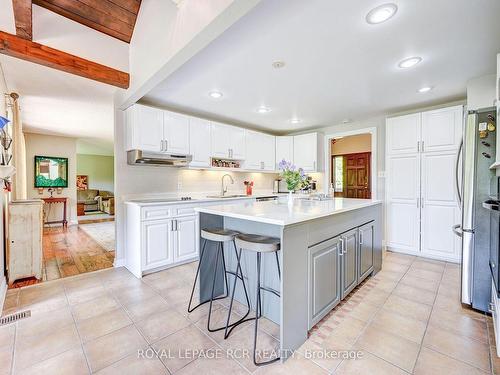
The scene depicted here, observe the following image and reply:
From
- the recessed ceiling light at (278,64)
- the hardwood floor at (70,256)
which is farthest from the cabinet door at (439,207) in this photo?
the hardwood floor at (70,256)

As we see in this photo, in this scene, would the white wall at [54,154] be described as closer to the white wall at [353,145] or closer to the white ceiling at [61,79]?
the white ceiling at [61,79]

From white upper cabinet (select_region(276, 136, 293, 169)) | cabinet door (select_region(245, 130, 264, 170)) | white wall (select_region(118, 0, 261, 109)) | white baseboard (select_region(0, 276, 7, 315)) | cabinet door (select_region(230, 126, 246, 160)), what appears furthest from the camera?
white upper cabinet (select_region(276, 136, 293, 169))

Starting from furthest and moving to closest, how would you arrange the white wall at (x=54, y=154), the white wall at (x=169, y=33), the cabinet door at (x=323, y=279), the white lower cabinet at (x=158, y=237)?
1. the white wall at (x=54, y=154)
2. the white lower cabinet at (x=158, y=237)
3. the cabinet door at (x=323, y=279)
4. the white wall at (x=169, y=33)

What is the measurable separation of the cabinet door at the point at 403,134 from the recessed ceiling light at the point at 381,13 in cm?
249

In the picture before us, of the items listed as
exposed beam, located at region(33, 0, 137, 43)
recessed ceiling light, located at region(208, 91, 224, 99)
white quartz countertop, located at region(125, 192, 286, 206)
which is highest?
exposed beam, located at region(33, 0, 137, 43)

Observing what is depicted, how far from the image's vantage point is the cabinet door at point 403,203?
367 centimetres

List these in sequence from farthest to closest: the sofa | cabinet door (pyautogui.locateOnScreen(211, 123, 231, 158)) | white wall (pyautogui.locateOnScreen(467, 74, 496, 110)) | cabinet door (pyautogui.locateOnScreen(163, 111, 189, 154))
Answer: the sofa < cabinet door (pyautogui.locateOnScreen(211, 123, 231, 158)) < cabinet door (pyautogui.locateOnScreen(163, 111, 189, 154)) < white wall (pyautogui.locateOnScreen(467, 74, 496, 110))

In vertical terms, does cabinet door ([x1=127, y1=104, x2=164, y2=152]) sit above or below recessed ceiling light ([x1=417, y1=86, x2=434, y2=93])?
below

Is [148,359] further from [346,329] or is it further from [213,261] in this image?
[346,329]

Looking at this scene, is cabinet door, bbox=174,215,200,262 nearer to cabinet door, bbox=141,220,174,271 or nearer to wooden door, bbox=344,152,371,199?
cabinet door, bbox=141,220,174,271

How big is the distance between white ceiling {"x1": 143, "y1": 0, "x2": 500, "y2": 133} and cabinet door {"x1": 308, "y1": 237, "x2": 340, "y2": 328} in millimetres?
1705

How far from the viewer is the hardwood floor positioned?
307 cm

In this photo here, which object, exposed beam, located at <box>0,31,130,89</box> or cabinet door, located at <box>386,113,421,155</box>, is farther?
cabinet door, located at <box>386,113,421,155</box>

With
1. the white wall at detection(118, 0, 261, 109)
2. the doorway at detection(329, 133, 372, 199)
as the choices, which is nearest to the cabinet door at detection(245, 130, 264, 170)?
the doorway at detection(329, 133, 372, 199)
